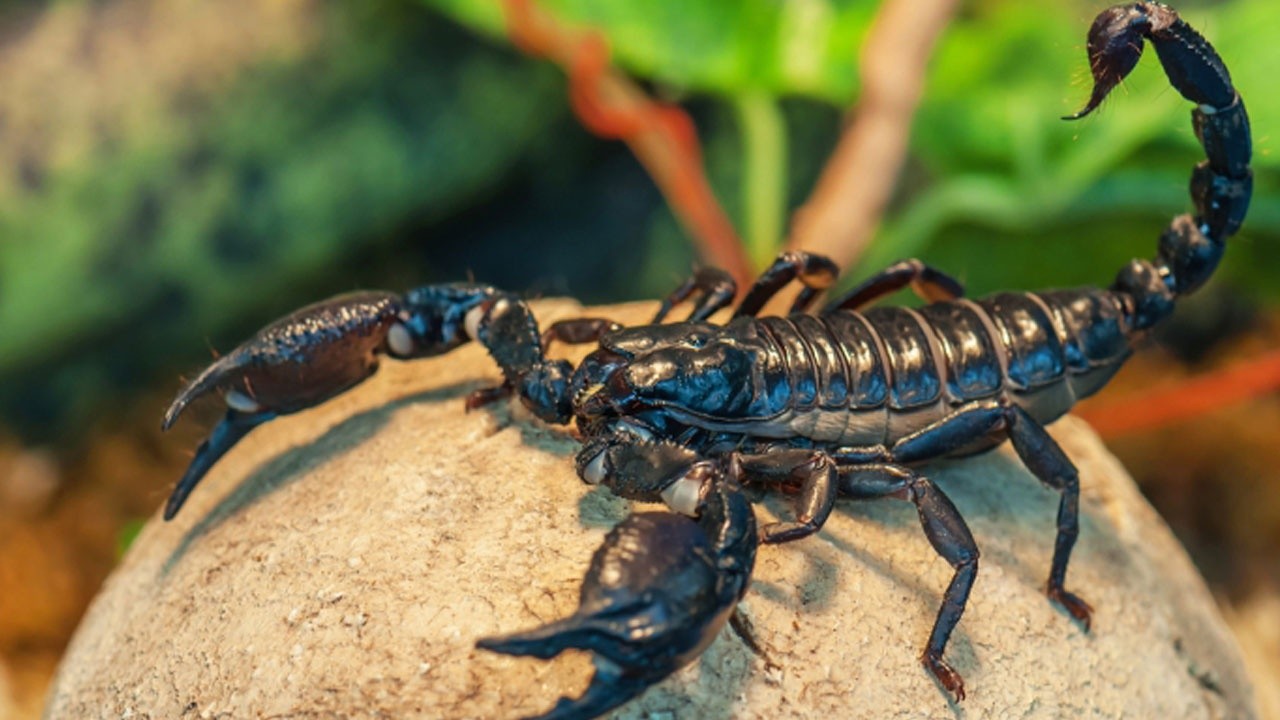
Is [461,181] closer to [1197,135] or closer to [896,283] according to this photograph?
[896,283]

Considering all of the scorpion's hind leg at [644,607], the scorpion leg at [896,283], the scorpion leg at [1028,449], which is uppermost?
the scorpion leg at [896,283]

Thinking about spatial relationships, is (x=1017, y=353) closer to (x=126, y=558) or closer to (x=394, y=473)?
(x=394, y=473)

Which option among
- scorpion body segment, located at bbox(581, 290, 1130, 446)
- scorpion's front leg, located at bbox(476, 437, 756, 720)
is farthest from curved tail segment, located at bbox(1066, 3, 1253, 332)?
scorpion's front leg, located at bbox(476, 437, 756, 720)

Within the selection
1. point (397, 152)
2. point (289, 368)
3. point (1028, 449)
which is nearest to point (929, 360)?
point (1028, 449)

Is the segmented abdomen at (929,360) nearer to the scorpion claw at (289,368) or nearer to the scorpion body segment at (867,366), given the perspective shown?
the scorpion body segment at (867,366)

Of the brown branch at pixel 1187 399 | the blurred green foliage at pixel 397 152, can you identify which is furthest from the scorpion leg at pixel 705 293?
the brown branch at pixel 1187 399

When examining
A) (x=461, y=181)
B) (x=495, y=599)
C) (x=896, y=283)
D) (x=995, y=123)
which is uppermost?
(x=995, y=123)
